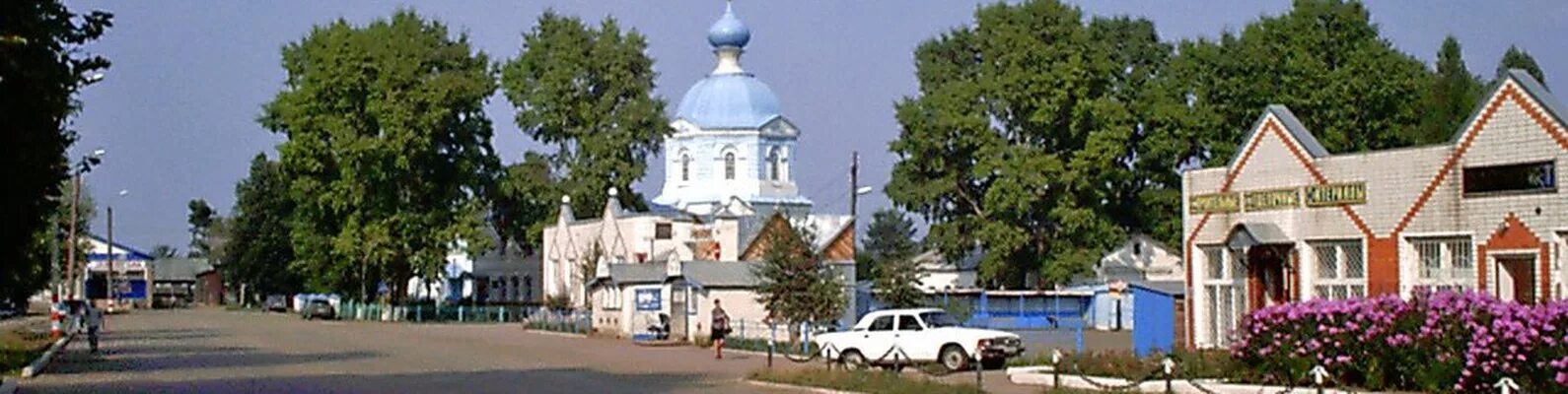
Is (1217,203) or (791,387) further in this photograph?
(1217,203)

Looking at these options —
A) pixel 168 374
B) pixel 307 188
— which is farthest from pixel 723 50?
pixel 168 374

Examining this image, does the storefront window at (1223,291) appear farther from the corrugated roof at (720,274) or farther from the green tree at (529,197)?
the green tree at (529,197)

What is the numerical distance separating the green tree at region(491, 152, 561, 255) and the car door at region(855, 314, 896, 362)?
1895 inches

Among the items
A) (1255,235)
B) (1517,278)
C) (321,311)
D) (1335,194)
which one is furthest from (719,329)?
(321,311)

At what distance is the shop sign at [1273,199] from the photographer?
3509 centimetres

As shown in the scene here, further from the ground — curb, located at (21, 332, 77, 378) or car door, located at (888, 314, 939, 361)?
car door, located at (888, 314, 939, 361)

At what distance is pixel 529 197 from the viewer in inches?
3366

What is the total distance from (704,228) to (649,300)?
507 inches

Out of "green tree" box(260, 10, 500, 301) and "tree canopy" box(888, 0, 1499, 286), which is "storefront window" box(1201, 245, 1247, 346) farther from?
"green tree" box(260, 10, 500, 301)

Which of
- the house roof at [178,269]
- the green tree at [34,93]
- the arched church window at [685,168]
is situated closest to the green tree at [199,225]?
the house roof at [178,269]

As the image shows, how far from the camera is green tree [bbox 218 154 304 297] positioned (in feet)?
378

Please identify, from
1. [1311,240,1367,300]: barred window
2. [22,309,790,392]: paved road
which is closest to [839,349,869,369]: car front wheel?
[22,309,790,392]: paved road

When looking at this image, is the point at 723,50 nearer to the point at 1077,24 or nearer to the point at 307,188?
the point at 307,188

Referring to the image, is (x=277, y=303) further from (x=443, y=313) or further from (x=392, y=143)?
(x=392, y=143)
